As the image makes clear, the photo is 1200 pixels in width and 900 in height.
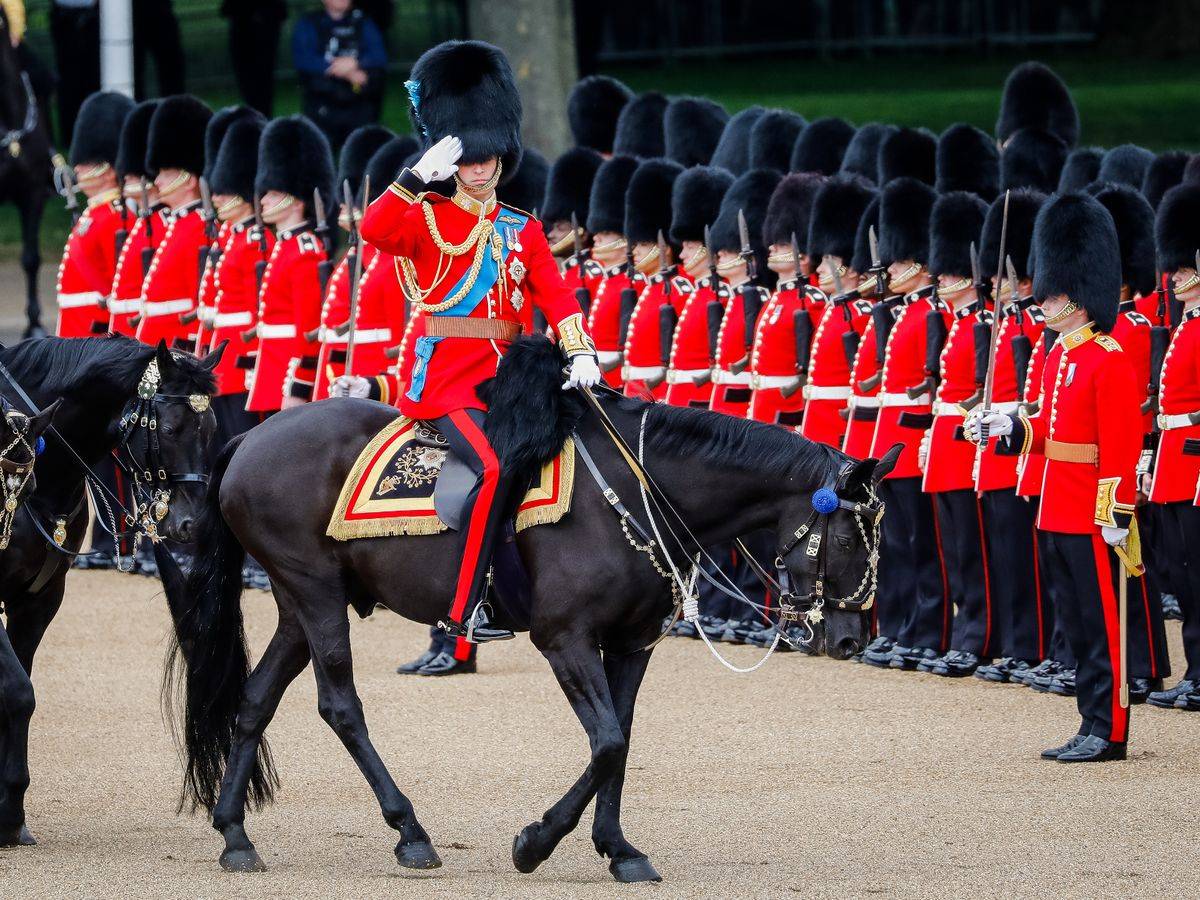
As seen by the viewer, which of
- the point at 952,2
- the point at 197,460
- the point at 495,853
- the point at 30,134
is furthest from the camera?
the point at 952,2

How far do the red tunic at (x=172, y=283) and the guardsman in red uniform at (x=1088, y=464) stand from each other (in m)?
4.48

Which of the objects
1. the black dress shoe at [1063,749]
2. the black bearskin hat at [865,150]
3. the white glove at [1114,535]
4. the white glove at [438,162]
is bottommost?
the black dress shoe at [1063,749]

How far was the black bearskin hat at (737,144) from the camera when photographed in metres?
11.1

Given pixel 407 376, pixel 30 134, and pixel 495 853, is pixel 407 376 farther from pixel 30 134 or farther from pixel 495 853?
pixel 30 134

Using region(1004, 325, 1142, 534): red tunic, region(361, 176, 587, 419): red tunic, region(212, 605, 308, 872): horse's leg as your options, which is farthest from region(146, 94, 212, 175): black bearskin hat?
region(212, 605, 308, 872): horse's leg

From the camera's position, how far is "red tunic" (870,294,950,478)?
336 inches

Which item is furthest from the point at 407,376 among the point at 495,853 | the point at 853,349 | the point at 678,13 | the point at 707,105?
the point at 678,13

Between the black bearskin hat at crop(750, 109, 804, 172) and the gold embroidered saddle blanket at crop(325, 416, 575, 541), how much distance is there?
200 inches

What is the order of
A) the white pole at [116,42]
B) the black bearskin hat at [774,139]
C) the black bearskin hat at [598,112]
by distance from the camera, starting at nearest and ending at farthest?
the black bearskin hat at [774,139] → the black bearskin hat at [598,112] → the white pole at [116,42]

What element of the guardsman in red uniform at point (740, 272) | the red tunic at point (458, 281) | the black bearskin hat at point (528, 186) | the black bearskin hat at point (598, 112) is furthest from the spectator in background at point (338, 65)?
the red tunic at point (458, 281)

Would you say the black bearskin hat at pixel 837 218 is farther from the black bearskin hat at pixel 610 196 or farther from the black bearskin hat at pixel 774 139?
the black bearskin hat at pixel 774 139

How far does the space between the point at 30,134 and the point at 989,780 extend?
884cm

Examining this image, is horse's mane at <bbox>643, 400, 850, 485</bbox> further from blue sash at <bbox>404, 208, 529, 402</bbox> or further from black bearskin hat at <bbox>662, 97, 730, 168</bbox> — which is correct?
black bearskin hat at <bbox>662, 97, 730, 168</bbox>

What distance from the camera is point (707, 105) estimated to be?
37.9ft
